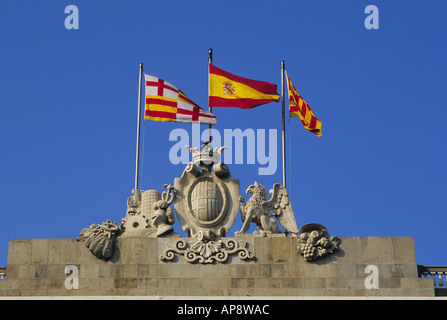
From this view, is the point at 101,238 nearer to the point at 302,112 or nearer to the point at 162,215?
the point at 162,215

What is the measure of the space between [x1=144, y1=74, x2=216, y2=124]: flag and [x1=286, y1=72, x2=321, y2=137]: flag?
317 centimetres

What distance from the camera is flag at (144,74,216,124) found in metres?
42.4

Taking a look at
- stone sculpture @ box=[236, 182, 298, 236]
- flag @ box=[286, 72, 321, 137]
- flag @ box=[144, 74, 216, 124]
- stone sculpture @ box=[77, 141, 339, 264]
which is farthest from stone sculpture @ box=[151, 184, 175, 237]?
flag @ box=[286, 72, 321, 137]

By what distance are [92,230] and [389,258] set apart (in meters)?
10.5

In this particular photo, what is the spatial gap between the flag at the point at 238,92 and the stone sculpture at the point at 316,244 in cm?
653

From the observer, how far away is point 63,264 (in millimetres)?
38469

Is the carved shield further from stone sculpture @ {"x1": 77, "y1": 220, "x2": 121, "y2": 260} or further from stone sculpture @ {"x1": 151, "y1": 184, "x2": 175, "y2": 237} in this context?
stone sculpture @ {"x1": 77, "y1": 220, "x2": 121, "y2": 260}

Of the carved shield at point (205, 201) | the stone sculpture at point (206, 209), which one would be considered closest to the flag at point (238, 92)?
the stone sculpture at point (206, 209)

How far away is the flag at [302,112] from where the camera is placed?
42.7 m

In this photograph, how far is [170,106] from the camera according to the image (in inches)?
1683

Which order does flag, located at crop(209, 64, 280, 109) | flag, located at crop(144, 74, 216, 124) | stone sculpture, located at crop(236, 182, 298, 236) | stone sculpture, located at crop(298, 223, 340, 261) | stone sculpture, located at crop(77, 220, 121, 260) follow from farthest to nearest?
flag, located at crop(209, 64, 280, 109), flag, located at crop(144, 74, 216, 124), stone sculpture, located at crop(236, 182, 298, 236), stone sculpture, located at crop(77, 220, 121, 260), stone sculpture, located at crop(298, 223, 340, 261)

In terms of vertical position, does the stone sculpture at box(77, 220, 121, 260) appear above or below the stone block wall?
above

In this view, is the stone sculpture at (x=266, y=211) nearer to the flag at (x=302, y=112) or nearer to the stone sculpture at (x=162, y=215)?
the stone sculpture at (x=162, y=215)

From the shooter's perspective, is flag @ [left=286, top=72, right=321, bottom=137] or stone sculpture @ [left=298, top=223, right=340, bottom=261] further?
flag @ [left=286, top=72, right=321, bottom=137]
